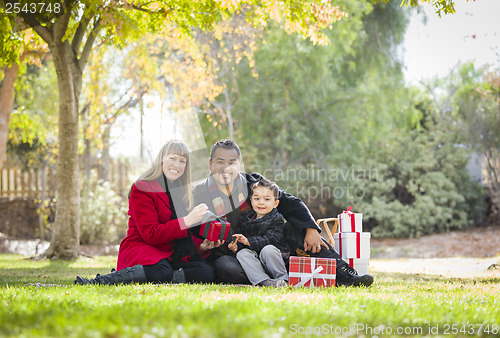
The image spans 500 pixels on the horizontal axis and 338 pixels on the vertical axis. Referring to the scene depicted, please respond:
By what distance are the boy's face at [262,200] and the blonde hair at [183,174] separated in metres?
0.59

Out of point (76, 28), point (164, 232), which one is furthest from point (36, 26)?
point (164, 232)

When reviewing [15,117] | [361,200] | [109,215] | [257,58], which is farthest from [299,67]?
[15,117]

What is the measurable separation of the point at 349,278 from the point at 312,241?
0.49m

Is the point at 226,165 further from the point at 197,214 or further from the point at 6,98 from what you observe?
the point at 6,98

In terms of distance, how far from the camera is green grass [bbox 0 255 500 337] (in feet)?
7.86

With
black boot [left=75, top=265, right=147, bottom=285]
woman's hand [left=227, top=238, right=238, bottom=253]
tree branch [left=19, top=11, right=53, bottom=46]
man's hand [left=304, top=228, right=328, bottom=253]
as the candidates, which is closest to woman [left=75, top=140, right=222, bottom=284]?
black boot [left=75, top=265, right=147, bottom=285]

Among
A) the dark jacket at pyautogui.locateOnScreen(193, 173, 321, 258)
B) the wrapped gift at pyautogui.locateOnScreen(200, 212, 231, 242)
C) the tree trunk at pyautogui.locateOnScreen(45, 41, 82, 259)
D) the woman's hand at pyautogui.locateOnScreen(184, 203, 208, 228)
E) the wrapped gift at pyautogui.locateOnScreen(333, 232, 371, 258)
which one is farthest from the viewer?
the tree trunk at pyautogui.locateOnScreen(45, 41, 82, 259)

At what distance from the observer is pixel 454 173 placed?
61.6ft

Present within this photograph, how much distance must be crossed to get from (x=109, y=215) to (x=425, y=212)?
1046cm

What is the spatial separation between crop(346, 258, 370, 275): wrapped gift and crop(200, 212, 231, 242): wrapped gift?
4.96 feet

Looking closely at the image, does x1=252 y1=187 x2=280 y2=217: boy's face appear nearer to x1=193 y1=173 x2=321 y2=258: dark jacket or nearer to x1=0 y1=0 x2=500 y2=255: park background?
x1=193 y1=173 x2=321 y2=258: dark jacket

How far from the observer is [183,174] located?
194 inches

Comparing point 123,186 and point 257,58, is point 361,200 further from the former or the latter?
point 123,186

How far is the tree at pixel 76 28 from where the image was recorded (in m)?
8.38
